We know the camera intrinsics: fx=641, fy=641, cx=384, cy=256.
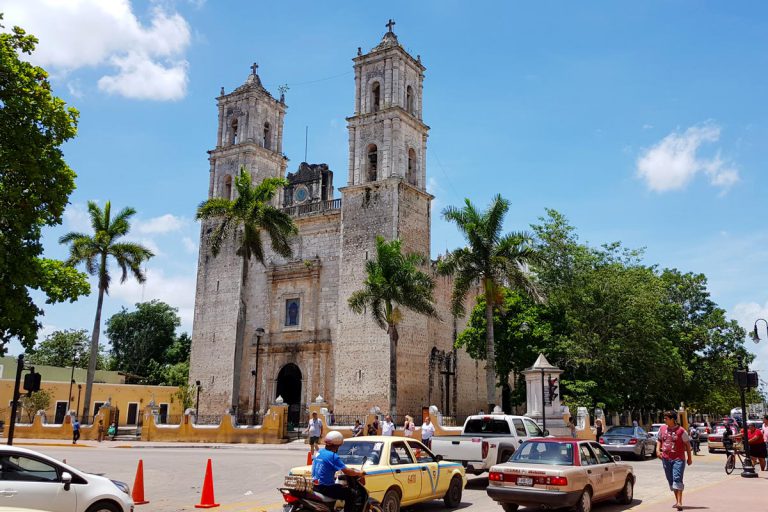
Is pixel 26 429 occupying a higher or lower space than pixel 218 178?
lower

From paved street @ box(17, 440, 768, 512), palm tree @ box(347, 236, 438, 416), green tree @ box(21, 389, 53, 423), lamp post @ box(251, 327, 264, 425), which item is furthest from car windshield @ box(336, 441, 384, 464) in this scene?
green tree @ box(21, 389, 53, 423)

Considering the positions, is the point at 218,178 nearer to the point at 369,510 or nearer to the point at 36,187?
the point at 36,187

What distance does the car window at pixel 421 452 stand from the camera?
404 inches

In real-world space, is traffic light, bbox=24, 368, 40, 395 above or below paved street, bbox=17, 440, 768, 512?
above

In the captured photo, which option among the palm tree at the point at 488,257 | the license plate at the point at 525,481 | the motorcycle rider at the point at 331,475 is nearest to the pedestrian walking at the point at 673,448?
the license plate at the point at 525,481

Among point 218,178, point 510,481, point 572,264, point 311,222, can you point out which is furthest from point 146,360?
point 510,481

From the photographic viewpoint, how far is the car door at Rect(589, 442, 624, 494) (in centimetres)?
1019

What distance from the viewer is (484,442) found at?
13.1 metres

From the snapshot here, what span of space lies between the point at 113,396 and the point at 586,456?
134ft

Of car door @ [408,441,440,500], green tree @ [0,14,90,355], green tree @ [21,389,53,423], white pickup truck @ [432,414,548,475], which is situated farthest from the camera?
green tree @ [21,389,53,423]

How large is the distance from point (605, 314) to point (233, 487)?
2275 cm

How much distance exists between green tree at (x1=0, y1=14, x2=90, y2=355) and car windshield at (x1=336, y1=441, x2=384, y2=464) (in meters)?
7.05

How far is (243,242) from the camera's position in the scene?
30094 millimetres

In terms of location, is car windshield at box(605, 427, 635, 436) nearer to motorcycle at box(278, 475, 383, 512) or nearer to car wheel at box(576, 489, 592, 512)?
car wheel at box(576, 489, 592, 512)
